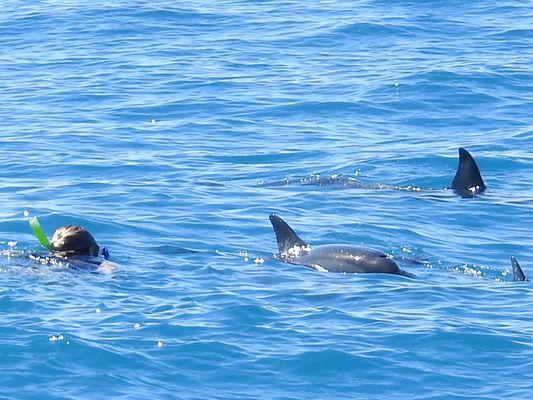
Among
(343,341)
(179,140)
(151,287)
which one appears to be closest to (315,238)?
(151,287)

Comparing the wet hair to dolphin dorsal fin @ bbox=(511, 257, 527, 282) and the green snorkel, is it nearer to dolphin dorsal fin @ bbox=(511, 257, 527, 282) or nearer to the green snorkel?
the green snorkel

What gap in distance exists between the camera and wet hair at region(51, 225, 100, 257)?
13.1 m

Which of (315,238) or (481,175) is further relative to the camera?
(481,175)

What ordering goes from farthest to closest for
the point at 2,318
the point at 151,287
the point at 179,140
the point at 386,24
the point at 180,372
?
1. the point at 386,24
2. the point at 179,140
3. the point at 151,287
4. the point at 2,318
5. the point at 180,372

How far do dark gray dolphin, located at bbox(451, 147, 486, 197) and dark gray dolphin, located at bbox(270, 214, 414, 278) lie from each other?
3.66 metres

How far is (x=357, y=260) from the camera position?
42.1 ft

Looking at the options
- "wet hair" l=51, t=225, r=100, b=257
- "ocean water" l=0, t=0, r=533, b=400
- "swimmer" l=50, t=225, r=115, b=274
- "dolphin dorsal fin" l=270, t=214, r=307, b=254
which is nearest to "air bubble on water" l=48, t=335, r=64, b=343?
"ocean water" l=0, t=0, r=533, b=400

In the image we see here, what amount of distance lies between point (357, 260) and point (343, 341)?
93.4 inches

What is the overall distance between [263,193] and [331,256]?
370 centimetres

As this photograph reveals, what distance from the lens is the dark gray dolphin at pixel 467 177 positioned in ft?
54.0

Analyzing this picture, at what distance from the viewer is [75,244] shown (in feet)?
42.9

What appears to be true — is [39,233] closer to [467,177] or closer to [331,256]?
[331,256]

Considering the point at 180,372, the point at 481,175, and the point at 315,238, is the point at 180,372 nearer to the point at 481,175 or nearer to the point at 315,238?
the point at 315,238

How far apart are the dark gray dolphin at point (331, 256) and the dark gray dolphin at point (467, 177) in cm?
366
